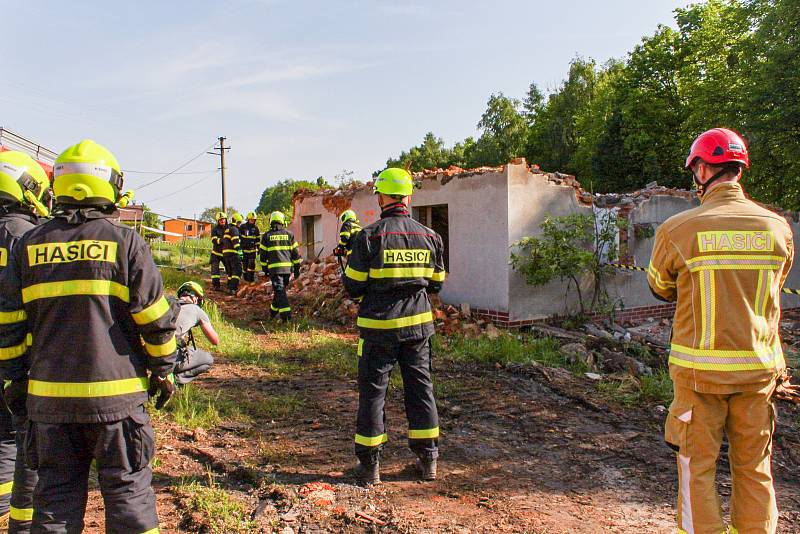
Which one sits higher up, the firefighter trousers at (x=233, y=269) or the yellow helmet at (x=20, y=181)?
the yellow helmet at (x=20, y=181)

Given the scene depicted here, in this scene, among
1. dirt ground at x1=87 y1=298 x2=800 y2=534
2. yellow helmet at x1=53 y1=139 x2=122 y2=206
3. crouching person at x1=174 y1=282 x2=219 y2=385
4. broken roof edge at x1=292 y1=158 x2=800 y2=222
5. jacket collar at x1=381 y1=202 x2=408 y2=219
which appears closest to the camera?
yellow helmet at x1=53 y1=139 x2=122 y2=206

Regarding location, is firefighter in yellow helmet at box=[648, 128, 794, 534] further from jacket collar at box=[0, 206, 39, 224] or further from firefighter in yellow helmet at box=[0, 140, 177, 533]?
jacket collar at box=[0, 206, 39, 224]

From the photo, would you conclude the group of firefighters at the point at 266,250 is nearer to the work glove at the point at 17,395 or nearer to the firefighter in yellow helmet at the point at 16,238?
the firefighter in yellow helmet at the point at 16,238

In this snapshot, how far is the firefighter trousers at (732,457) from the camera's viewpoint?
8.04ft

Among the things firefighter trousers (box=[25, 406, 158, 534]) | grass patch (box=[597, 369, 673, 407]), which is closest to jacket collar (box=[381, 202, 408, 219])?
firefighter trousers (box=[25, 406, 158, 534])

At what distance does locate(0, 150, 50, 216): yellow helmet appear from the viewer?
120 inches

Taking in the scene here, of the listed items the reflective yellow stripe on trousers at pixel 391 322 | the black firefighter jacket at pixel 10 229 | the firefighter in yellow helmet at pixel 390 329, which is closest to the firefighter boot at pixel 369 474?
the firefighter in yellow helmet at pixel 390 329

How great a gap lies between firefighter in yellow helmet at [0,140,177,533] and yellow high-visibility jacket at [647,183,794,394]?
237 centimetres

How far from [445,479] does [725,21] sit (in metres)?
26.1

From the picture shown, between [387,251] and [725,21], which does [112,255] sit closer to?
[387,251]

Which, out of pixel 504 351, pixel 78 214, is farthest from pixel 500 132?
pixel 78 214

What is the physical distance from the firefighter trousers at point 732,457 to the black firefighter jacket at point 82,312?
94.1 inches

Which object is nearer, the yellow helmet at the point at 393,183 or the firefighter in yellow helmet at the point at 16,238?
the firefighter in yellow helmet at the point at 16,238

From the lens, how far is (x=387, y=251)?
12.1 ft
